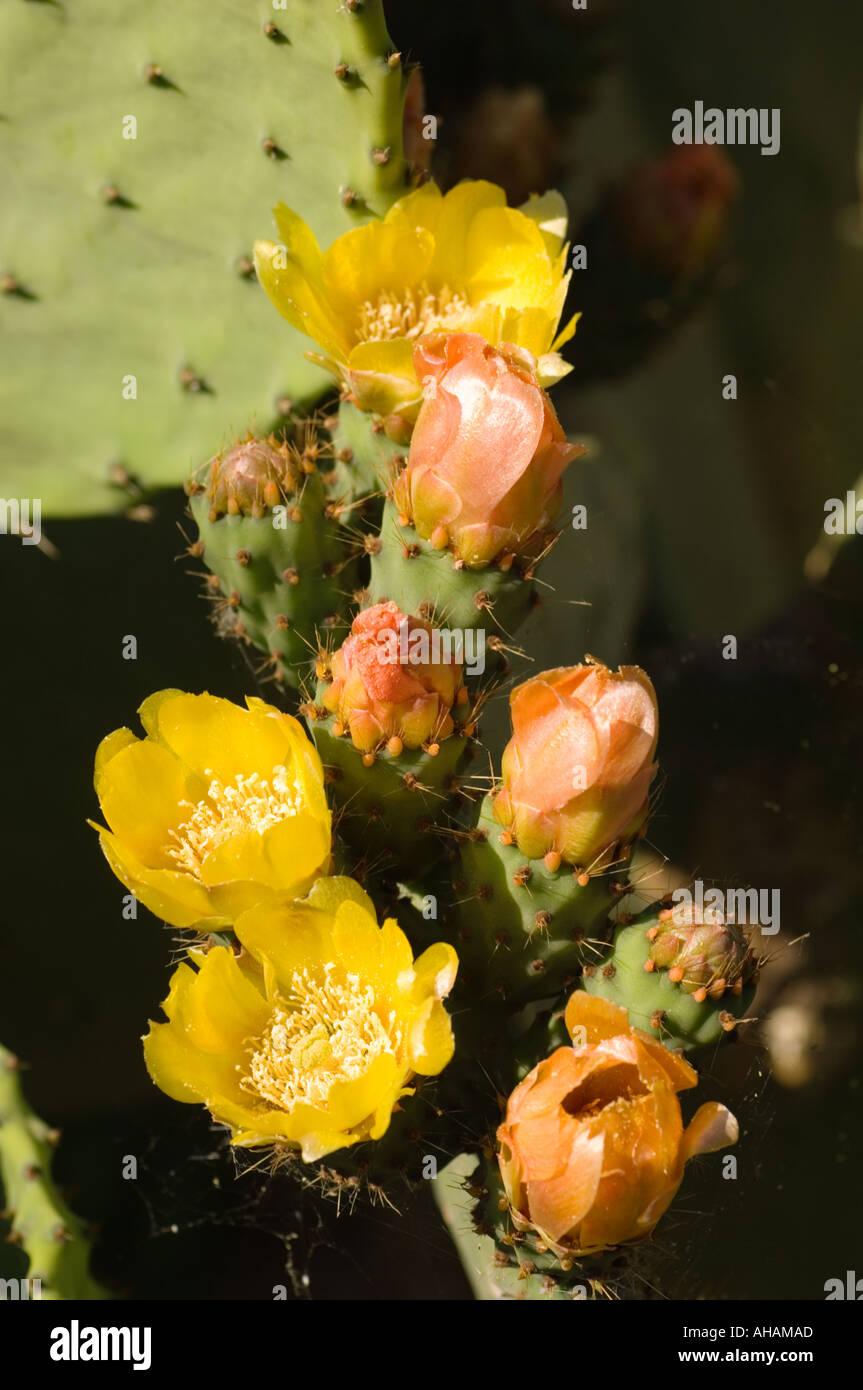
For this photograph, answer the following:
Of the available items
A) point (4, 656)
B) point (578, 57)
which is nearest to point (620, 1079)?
point (4, 656)

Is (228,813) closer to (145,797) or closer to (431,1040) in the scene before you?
(145,797)

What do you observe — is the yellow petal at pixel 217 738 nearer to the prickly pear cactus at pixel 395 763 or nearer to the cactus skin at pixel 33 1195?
the prickly pear cactus at pixel 395 763

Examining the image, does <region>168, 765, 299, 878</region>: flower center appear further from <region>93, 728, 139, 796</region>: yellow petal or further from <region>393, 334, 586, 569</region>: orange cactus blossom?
<region>393, 334, 586, 569</region>: orange cactus blossom

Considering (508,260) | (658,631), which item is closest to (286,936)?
(508,260)

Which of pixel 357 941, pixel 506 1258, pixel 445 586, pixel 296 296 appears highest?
pixel 296 296

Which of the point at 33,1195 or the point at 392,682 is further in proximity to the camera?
the point at 33,1195
